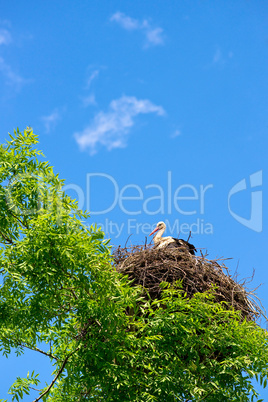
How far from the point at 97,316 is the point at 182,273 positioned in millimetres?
2332

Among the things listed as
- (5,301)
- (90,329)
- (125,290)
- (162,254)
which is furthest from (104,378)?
(162,254)

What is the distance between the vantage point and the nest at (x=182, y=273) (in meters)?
9.89

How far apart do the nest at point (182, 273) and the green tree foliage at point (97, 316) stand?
51cm

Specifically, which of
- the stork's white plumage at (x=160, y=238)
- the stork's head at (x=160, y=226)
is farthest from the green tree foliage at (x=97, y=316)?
the stork's head at (x=160, y=226)

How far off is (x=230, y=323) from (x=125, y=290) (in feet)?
6.91

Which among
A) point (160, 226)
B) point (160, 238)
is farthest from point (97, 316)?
point (160, 226)

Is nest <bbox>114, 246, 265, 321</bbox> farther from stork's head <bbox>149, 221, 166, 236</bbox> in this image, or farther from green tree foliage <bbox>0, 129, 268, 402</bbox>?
stork's head <bbox>149, 221, 166, 236</bbox>

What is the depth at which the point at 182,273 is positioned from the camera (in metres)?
9.97

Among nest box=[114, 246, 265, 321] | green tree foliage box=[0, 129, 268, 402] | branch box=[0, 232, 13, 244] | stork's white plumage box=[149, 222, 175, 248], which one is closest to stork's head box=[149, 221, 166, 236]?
stork's white plumage box=[149, 222, 175, 248]

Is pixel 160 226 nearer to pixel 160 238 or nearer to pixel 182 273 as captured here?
pixel 160 238

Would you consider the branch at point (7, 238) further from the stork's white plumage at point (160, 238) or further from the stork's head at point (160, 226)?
the stork's head at point (160, 226)

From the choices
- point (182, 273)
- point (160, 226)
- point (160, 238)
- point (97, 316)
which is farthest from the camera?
point (160, 226)

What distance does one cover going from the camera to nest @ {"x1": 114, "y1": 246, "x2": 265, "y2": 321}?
989cm

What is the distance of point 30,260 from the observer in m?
7.87
